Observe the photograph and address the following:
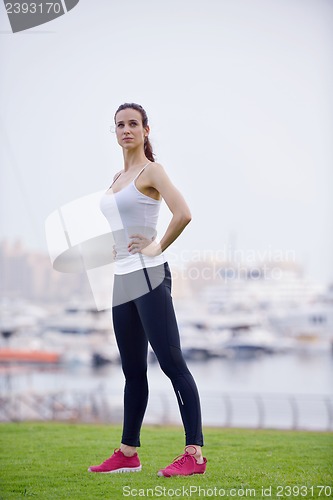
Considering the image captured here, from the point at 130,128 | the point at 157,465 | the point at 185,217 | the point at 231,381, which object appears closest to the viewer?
the point at 185,217

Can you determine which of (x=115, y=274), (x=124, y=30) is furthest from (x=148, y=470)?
(x=124, y=30)

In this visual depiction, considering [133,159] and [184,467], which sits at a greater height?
[133,159]

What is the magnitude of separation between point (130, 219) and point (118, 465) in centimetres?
101

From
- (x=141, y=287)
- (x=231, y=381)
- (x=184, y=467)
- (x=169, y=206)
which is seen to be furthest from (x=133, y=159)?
(x=231, y=381)

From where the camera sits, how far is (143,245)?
3.01 m

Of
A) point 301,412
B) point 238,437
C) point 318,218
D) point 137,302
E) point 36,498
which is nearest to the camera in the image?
point 36,498

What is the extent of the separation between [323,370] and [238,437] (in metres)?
30.5

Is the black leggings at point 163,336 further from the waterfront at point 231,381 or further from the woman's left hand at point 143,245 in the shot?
the waterfront at point 231,381

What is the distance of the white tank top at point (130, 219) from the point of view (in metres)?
3.04

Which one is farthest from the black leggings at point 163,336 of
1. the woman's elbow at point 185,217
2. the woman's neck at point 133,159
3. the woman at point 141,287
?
the woman's neck at point 133,159

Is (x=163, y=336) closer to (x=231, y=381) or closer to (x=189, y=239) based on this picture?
(x=189, y=239)

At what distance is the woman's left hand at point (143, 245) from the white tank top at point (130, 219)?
1.0 inches

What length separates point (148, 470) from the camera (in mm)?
3221

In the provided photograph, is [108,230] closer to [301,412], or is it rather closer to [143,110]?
[143,110]
